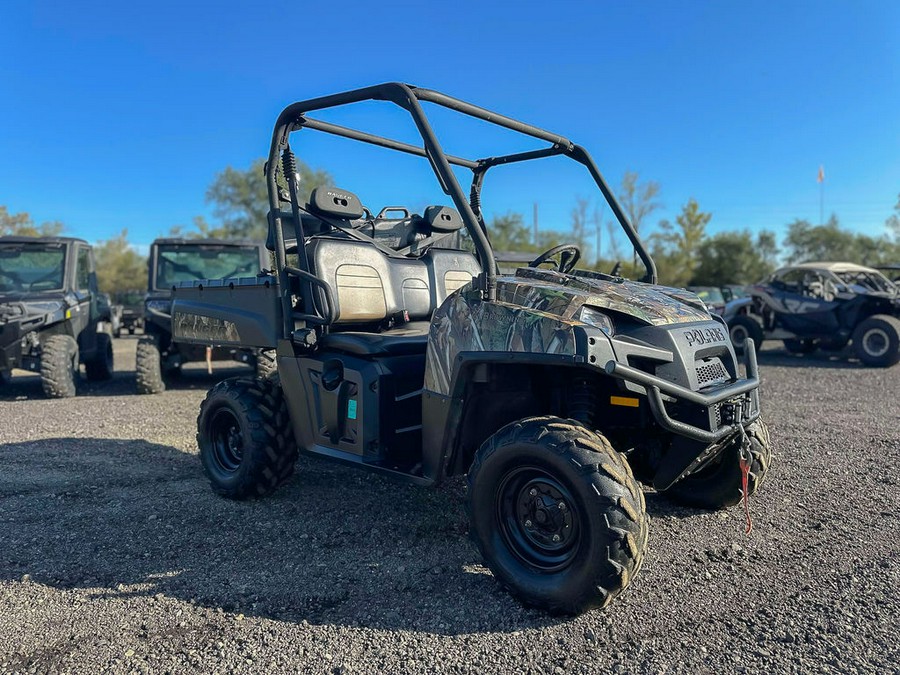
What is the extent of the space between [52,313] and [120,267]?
41633 millimetres

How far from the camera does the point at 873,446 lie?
5.58 metres

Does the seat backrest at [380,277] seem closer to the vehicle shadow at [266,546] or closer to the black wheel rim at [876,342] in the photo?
the vehicle shadow at [266,546]

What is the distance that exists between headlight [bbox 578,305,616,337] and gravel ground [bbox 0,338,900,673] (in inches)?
45.3

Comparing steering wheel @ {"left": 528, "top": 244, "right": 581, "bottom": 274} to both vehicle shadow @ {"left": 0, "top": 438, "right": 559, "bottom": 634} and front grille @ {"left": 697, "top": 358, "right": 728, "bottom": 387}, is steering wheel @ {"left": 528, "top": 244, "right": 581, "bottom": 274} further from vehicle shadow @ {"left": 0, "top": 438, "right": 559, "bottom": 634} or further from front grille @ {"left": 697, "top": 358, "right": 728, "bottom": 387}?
vehicle shadow @ {"left": 0, "top": 438, "right": 559, "bottom": 634}

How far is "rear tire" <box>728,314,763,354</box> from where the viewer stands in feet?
42.0

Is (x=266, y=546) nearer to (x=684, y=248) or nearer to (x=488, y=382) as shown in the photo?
(x=488, y=382)

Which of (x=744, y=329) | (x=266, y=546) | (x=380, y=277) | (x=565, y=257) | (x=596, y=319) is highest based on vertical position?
(x=565, y=257)

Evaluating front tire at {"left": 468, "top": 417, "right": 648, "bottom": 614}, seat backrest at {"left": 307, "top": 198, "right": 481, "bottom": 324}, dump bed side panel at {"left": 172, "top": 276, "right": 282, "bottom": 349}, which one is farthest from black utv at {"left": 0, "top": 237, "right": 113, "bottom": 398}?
front tire at {"left": 468, "top": 417, "right": 648, "bottom": 614}

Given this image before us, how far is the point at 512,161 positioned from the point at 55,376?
21.7 feet

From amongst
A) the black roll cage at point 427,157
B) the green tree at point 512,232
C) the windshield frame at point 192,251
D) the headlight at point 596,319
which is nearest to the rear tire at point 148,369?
the windshield frame at point 192,251

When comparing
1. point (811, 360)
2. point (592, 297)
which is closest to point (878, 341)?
point (811, 360)

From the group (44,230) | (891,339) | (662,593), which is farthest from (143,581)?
(44,230)

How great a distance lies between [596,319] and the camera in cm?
292

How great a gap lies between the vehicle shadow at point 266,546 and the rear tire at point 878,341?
31.3 feet
